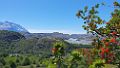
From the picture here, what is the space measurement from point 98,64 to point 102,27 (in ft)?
9.39

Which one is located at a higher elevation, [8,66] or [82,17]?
[82,17]

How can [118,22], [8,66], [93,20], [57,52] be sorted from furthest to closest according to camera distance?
[8,66]
[57,52]
[93,20]
[118,22]

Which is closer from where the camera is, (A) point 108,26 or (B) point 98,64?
(A) point 108,26

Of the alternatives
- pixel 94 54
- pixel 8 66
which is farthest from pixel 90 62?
pixel 8 66

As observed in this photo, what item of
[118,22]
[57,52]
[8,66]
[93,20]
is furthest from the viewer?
[8,66]

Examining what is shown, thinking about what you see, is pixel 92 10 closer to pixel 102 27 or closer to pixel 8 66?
pixel 102 27

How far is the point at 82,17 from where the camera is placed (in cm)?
2108

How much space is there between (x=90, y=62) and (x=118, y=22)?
4.17 m

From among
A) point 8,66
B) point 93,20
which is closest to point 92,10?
point 93,20

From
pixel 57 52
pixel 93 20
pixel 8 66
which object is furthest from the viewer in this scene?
pixel 8 66

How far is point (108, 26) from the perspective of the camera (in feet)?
63.4

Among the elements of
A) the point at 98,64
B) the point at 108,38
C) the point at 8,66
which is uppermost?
the point at 108,38

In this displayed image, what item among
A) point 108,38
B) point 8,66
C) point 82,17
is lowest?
point 8,66

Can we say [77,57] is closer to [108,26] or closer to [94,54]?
[94,54]
